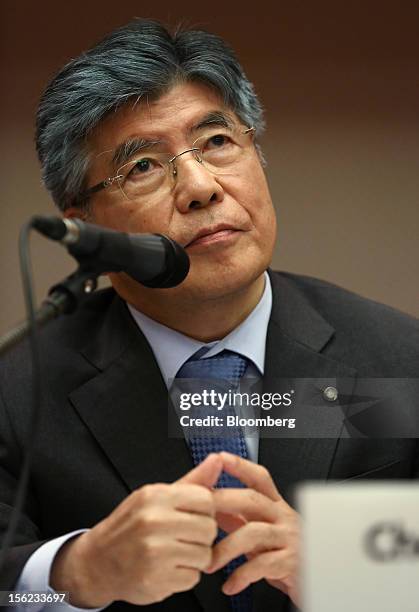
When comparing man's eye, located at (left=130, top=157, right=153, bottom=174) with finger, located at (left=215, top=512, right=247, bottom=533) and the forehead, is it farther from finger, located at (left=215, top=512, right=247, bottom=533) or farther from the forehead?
finger, located at (left=215, top=512, right=247, bottom=533)

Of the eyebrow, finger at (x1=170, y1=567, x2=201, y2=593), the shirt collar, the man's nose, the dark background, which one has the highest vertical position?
the dark background

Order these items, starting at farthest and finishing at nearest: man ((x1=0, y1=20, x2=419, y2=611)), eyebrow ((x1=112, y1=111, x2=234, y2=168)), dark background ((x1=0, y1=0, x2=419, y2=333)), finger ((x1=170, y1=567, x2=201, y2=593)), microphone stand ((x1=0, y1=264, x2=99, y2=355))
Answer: dark background ((x1=0, y1=0, x2=419, y2=333)) < eyebrow ((x1=112, y1=111, x2=234, y2=168)) < man ((x1=0, y1=20, x2=419, y2=611)) < finger ((x1=170, y1=567, x2=201, y2=593)) < microphone stand ((x1=0, y1=264, x2=99, y2=355))

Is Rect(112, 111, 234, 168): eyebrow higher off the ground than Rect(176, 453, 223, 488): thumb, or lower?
higher

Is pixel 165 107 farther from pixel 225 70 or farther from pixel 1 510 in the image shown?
pixel 1 510

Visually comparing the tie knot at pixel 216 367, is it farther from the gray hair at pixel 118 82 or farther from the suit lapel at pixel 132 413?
the gray hair at pixel 118 82

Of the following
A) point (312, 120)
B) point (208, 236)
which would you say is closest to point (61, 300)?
point (208, 236)

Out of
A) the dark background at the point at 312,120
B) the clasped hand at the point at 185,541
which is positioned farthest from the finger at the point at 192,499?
the dark background at the point at 312,120

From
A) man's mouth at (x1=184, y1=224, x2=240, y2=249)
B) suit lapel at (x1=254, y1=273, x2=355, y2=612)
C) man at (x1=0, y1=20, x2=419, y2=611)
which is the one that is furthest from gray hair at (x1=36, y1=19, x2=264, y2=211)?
suit lapel at (x1=254, y1=273, x2=355, y2=612)

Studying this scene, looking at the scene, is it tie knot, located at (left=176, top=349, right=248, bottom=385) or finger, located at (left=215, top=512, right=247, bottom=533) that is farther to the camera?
tie knot, located at (left=176, top=349, right=248, bottom=385)

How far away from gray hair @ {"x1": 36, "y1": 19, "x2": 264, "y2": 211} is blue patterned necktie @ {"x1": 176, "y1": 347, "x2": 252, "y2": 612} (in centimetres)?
44

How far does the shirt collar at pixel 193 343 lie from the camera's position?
1.92 m

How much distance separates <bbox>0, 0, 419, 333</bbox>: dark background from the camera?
9.68 ft

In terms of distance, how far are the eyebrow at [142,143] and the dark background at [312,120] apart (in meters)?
1.09

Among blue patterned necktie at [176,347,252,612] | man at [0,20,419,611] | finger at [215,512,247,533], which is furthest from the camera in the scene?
man at [0,20,419,611]
